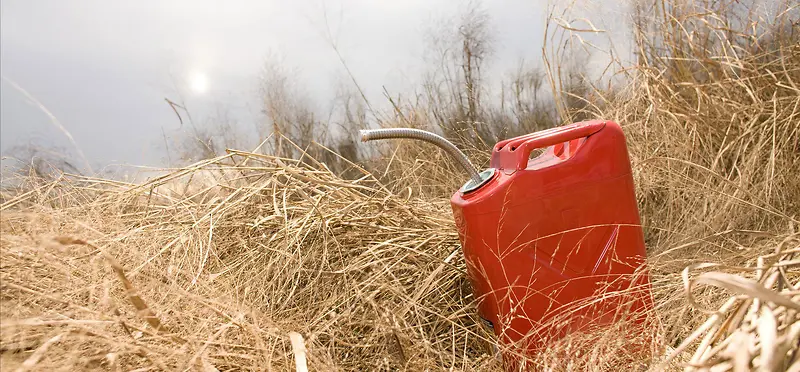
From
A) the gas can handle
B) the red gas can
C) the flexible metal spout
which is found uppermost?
the flexible metal spout

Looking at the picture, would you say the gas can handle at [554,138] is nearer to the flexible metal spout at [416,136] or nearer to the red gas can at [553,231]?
the red gas can at [553,231]

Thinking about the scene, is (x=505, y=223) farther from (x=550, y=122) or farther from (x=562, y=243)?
(x=550, y=122)

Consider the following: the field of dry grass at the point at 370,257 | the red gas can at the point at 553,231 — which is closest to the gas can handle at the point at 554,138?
the red gas can at the point at 553,231

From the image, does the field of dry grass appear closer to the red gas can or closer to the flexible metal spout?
the red gas can

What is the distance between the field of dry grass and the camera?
96cm

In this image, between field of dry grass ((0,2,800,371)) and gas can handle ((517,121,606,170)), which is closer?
field of dry grass ((0,2,800,371))

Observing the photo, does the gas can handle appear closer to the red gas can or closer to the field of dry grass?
the red gas can

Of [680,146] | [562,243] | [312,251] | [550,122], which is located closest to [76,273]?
[312,251]

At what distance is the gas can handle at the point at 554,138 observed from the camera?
4.58 ft

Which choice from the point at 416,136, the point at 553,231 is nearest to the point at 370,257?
the point at 416,136

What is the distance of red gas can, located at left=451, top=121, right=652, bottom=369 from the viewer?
55.6 inches

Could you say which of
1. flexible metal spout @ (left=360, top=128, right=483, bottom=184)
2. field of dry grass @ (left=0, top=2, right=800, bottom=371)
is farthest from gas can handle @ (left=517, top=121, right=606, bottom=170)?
field of dry grass @ (left=0, top=2, right=800, bottom=371)

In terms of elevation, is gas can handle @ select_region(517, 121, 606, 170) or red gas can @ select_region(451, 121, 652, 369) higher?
gas can handle @ select_region(517, 121, 606, 170)

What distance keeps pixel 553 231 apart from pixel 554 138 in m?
0.24
